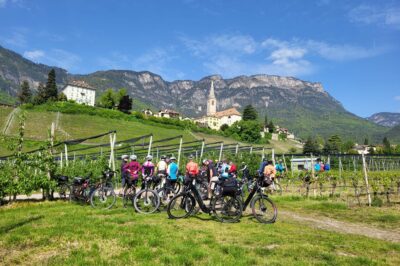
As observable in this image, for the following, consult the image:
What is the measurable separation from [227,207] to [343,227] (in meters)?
2.97

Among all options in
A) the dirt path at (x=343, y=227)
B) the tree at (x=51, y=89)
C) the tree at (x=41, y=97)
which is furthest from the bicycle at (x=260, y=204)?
the tree at (x=51, y=89)

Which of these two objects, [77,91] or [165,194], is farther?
[77,91]

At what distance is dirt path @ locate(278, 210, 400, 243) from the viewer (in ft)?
25.8

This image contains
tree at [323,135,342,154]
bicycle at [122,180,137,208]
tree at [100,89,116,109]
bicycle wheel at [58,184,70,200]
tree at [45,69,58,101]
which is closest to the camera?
bicycle at [122,180,137,208]

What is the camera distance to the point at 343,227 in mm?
8781

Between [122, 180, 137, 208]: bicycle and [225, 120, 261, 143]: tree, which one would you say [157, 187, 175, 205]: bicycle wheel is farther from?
[225, 120, 261, 143]: tree

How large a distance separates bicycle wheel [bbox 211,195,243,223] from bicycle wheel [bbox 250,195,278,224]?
1.30 ft

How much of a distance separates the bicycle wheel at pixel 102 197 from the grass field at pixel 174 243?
203 centimetres

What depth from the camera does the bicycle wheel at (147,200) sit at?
9914 millimetres

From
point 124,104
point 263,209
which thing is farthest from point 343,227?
point 124,104

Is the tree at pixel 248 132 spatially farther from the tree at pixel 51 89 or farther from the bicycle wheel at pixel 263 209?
the bicycle wheel at pixel 263 209

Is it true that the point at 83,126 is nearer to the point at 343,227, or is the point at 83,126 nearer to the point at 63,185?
the point at 63,185

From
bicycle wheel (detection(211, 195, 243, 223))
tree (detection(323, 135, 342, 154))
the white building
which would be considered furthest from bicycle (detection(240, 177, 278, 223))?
the white building

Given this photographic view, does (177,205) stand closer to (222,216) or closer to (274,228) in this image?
(222,216)
